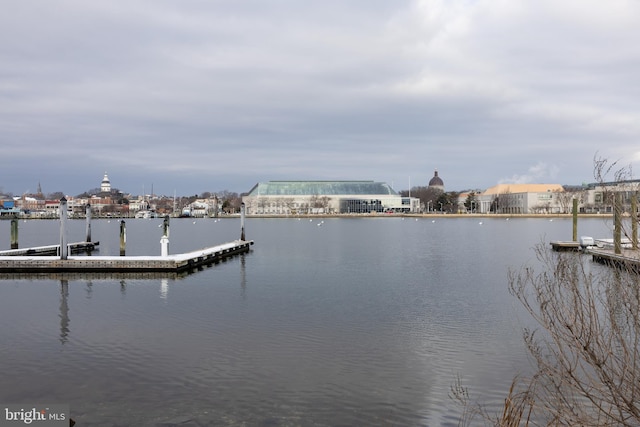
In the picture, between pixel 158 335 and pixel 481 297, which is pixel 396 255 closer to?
pixel 481 297

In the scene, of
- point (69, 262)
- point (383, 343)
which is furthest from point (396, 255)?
point (383, 343)

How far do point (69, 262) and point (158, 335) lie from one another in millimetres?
17025

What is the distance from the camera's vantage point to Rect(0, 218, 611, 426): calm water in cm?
1053

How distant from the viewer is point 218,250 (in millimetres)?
39781

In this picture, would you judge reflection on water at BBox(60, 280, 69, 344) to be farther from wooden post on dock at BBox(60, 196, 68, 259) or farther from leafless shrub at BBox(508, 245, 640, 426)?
leafless shrub at BBox(508, 245, 640, 426)
